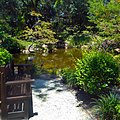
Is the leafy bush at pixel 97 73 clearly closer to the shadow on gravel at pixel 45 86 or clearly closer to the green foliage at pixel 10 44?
the shadow on gravel at pixel 45 86

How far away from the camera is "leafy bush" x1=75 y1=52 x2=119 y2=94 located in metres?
5.17

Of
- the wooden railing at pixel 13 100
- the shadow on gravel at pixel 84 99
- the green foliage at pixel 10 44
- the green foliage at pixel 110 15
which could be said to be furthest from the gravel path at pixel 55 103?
the green foliage at pixel 10 44

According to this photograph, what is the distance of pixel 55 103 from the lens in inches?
208

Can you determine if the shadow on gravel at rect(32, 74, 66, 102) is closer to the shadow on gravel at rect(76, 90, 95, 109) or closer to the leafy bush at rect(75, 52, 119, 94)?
the shadow on gravel at rect(76, 90, 95, 109)

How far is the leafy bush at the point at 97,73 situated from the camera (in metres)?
5.17

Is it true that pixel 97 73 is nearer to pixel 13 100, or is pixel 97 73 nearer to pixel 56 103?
pixel 56 103

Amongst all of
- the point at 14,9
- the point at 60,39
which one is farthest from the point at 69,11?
the point at 14,9

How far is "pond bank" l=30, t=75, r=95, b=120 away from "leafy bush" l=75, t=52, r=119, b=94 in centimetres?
60

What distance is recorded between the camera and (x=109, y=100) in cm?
441

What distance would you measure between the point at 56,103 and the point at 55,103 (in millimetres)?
25

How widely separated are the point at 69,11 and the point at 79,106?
16.6 m

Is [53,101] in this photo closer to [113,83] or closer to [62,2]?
[113,83]

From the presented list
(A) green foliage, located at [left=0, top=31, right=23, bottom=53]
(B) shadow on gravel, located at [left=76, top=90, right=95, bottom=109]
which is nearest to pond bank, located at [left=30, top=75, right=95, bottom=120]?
(B) shadow on gravel, located at [left=76, top=90, right=95, bottom=109]

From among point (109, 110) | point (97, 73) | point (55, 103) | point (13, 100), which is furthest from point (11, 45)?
point (109, 110)
